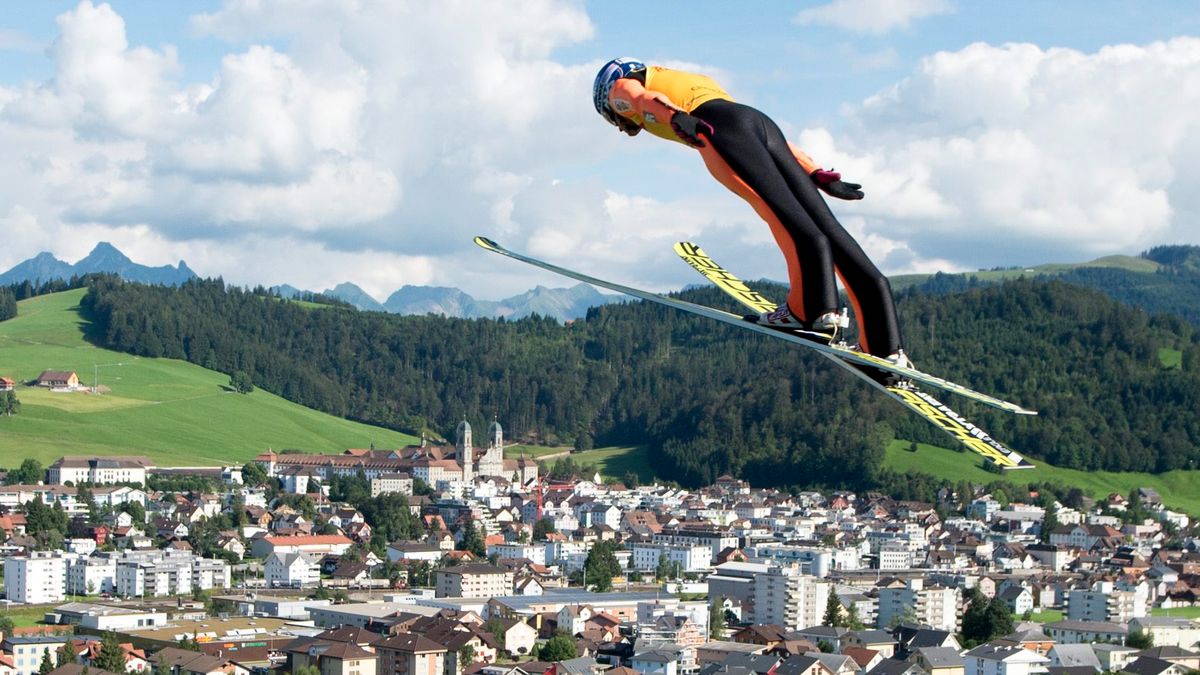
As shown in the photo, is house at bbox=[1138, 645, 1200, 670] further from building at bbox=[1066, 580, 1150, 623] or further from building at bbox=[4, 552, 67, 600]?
building at bbox=[4, 552, 67, 600]

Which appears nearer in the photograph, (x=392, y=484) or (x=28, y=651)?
(x=28, y=651)

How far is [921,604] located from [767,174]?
63.1 meters

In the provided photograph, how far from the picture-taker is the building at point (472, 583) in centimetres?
7300

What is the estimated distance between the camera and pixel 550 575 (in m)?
83.1

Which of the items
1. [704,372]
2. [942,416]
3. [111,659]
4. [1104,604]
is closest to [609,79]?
[942,416]

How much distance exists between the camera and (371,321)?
188875 millimetres

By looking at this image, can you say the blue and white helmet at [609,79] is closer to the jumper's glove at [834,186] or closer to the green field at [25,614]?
the jumper's glove at [834,186]

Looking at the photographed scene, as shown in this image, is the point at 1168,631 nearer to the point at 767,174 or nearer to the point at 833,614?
the point at 833,614

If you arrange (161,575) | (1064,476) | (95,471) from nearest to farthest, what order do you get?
(161,575), (95,471), (1064,476)

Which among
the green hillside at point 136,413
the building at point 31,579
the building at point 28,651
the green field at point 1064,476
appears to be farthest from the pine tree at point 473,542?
the green field at point 1064,476

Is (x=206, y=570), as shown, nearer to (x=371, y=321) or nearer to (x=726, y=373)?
(x=726, y=373)

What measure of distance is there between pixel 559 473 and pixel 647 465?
11690 mm

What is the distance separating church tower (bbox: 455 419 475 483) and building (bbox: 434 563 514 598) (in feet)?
167

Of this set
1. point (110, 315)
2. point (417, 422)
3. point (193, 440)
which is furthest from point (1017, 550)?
point (110, 315)
